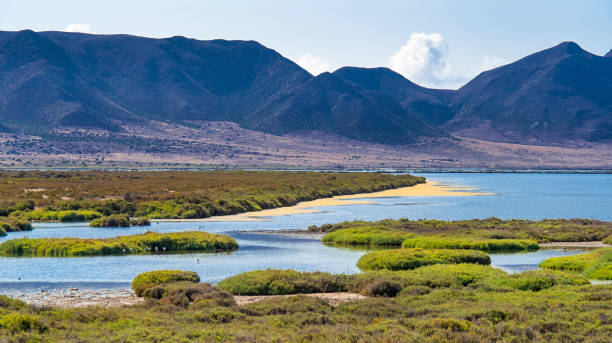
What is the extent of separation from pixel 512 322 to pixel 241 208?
48.7 meters

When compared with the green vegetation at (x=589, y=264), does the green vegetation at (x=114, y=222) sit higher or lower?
lower

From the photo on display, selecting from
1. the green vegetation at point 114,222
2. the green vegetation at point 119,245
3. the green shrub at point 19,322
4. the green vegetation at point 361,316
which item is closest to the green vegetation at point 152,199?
the green vegetation at point 114,222

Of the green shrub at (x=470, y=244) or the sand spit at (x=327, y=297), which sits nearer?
the sand spit at (x=327, y=297)

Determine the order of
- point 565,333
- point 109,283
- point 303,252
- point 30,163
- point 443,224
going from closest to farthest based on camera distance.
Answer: point 565,333
point 109,283
point 303,252
point 443,224
point 30,163

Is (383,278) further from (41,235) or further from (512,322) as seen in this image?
(41,235)

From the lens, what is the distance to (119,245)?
1464 inches

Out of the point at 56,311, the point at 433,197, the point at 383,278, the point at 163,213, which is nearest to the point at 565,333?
the point at 383,278

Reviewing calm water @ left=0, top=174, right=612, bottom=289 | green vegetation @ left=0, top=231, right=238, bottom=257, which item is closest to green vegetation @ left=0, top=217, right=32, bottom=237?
calm water @ left=0, top=174, right=612, bottom=289

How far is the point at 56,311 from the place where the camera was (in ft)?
63.5

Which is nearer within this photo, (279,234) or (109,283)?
(109,283)

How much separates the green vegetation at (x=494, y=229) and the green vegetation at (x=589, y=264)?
952cm

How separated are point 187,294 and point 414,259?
38.5ft

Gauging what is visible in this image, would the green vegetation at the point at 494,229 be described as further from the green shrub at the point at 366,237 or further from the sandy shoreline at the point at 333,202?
the sandy shoreline at the point at 333,202

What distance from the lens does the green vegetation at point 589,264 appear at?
2812cm
